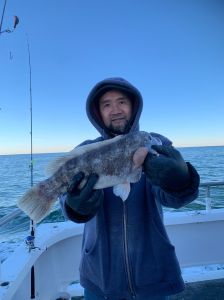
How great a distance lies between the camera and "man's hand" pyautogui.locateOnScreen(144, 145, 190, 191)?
1995mm

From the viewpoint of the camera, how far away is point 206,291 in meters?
4.19

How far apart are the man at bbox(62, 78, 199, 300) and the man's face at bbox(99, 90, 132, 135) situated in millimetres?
417

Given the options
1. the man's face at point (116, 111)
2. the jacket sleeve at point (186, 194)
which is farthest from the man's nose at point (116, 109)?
the jacket sleeve at point (186, 194)

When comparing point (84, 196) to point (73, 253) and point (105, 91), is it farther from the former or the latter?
point (73, 253)

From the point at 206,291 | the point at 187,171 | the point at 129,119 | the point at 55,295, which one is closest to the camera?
the point at 187,171

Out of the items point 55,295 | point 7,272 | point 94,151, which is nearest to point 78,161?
point 94,151

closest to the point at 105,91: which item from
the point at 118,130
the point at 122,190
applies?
the point at 118,130

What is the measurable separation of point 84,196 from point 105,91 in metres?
1.00

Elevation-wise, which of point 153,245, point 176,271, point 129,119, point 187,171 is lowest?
point 176,271

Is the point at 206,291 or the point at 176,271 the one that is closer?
the point at 176,271

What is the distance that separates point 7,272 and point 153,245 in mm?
1499

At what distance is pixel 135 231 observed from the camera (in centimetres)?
213

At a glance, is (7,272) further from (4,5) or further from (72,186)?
(4,5)

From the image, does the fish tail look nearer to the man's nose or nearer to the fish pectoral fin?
the fish pectoral fin
